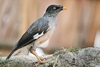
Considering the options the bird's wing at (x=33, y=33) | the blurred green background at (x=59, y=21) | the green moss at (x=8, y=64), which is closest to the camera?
the green moss at (x=8, y=64)

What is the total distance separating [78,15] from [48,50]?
0.94 metres

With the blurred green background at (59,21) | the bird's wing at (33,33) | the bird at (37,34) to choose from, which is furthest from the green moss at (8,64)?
the blurred green background at (59,21)

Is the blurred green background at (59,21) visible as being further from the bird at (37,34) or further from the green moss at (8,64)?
the green moss at (8,64)

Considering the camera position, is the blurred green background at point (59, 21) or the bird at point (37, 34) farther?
the blurred green background at point (59, 21)

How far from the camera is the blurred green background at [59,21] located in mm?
8305

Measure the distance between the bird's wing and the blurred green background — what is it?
2.61 metres

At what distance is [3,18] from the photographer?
8297 millimetres

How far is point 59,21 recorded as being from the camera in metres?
8.46

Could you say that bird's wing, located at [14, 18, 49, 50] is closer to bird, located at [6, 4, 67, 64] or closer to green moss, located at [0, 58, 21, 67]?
bird, located at [6, 4, 67, 64]

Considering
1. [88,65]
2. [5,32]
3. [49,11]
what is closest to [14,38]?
[5,32]

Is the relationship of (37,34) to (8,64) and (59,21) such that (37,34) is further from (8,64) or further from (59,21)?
(59,21)

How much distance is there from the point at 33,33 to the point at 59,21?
3.00 meters

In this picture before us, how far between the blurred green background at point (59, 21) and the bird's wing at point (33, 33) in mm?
2606

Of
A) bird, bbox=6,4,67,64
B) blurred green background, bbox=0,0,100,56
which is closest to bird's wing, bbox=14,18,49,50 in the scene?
bird, bbox=6,4,67,64
